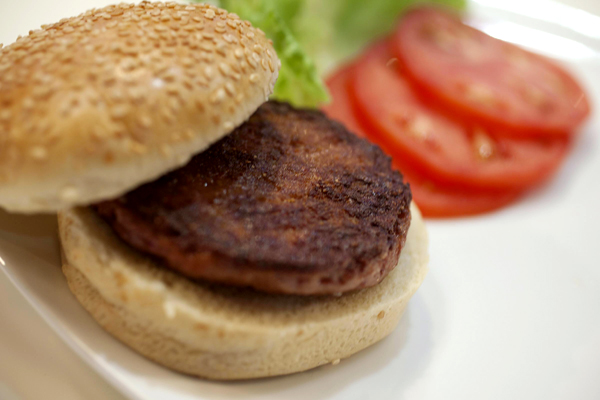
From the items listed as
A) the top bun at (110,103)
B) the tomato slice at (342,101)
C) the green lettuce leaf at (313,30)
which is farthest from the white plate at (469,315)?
the green lettuce leaf at (313,30)

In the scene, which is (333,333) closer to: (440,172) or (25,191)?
(25,191)

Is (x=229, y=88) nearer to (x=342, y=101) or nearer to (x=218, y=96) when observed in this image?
(x=218, y=96)

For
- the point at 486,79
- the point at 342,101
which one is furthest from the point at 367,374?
the point at 486,79

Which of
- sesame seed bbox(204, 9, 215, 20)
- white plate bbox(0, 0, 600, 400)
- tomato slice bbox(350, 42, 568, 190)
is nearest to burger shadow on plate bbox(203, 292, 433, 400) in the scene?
white plate bbox(0, 0, 600, 400)

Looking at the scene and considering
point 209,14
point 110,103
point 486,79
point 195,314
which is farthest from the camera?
point 486,79

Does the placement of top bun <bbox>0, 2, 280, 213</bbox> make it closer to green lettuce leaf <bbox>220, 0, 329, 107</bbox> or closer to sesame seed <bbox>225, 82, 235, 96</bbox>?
sesame seed <bbox>225, 82, 235, 96</bbox>

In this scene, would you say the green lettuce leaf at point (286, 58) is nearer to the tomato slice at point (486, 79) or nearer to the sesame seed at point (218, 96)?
the tomato slice at point (486, 79)
